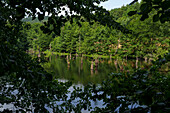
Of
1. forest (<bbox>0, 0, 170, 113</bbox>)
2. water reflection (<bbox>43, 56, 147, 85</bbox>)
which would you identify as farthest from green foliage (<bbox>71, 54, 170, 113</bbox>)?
water reflection (<bbox>43, 56, 147, 85</bbox>)

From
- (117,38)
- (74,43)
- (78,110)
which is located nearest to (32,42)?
(74,43)

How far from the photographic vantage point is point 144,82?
7.08 ft

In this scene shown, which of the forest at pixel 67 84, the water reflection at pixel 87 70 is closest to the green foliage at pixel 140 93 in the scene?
the forest at pixel 67 84

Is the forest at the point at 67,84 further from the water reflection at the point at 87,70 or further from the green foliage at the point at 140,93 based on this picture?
the water reflection at the point at 87,70

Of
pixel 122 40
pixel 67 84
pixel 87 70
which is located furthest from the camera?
pixel 122 40

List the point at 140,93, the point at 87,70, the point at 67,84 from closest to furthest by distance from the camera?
the point at 140,93
the point at 67,84
the point at 87,70

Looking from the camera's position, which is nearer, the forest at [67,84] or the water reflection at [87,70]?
the forest at [67,84]

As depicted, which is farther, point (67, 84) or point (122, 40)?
point (122, 40)

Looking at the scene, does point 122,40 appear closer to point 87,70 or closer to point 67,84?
point 87,70

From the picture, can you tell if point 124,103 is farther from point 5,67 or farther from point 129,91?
point 5,67

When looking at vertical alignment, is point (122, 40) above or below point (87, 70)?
above

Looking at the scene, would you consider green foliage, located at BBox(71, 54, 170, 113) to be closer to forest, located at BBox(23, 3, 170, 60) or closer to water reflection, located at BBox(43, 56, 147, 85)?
water reflection, located at BBox(43, 56, 147, 85)

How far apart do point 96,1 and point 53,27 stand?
1.16 m

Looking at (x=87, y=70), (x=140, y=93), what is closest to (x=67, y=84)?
(x=140, y=93)
